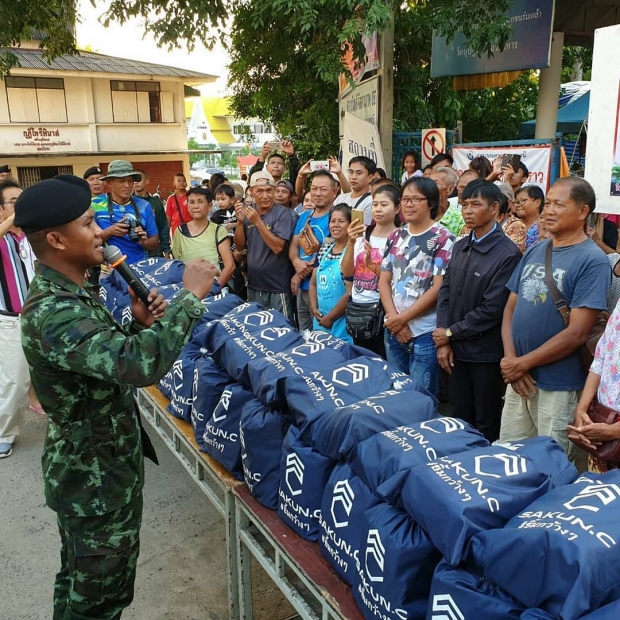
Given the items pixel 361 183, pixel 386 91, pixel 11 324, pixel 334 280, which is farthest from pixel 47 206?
pixel 386 91

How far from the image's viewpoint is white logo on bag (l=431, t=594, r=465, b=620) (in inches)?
55.0

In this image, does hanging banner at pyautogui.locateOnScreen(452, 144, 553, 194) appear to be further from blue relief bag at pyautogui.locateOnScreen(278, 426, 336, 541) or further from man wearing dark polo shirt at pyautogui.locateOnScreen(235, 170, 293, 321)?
blue relief bag at pyautogui.locateOnScreen(278, 426, 336, 541)

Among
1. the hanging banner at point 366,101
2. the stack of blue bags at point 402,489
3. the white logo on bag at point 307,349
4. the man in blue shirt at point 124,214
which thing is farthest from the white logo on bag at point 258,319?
the hanging banner at point 366,101

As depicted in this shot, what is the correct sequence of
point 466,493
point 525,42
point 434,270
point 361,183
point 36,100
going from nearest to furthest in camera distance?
point 466,493 < point 434,270 < point 361,183 < point 525,42 < point 36,100

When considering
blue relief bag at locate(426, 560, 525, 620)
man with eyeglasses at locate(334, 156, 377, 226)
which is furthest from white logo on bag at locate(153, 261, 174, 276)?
blue relief bag at locate(426, 560, 525, 620)

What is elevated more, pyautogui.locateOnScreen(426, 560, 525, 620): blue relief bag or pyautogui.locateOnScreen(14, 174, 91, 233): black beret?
pyautogui.locateOnScreen(14, 174, 91, 233): black beret

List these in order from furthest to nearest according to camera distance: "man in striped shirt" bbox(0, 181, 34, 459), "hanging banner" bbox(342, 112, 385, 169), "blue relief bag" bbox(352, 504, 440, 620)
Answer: "hanging banner" bbox(342, 112, 385, 169) < "man in striped shirt" bbox(0, 181, 34, 459) < "blue relief bag" bbox(352, 504, 440, 620)

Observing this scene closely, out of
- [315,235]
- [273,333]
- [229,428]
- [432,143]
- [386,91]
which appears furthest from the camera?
[386,91]

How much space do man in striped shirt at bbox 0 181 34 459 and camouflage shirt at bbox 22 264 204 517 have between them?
267 centimetres

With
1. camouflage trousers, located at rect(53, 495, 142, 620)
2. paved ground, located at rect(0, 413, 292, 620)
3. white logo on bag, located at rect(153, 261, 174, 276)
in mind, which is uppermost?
white logo on bag, located at rect(153, 261, 174, 276)

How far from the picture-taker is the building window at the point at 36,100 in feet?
68.5

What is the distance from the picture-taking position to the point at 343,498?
1.85 m

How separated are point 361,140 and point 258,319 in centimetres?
552

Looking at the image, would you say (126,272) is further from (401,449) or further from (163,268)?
(163,268)
